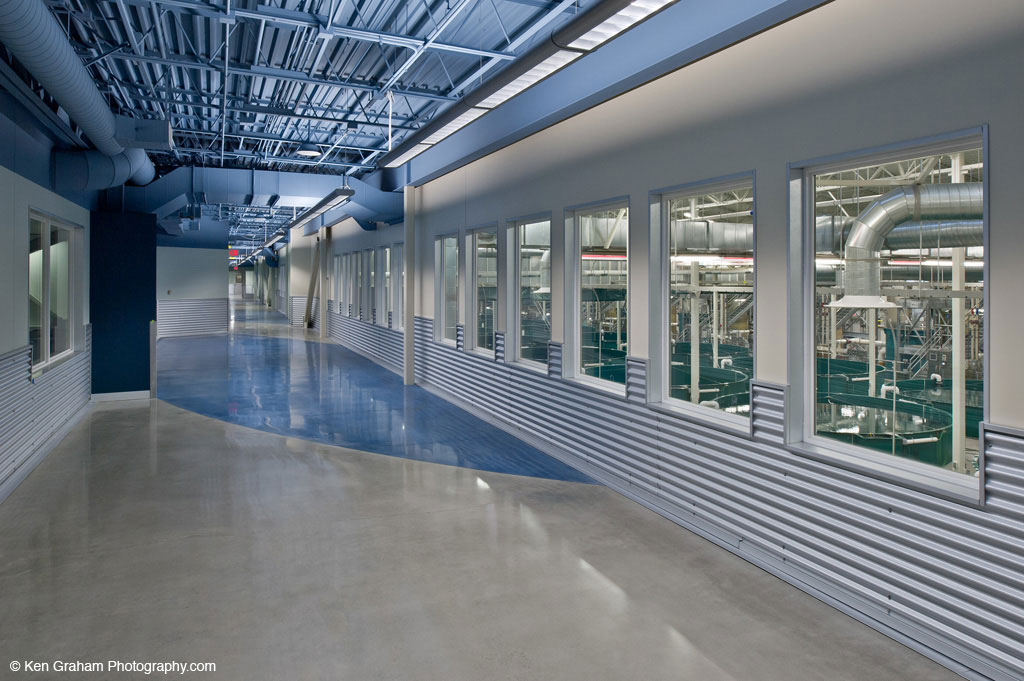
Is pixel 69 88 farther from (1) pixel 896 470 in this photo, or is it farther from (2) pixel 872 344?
(1) pixel 896 470

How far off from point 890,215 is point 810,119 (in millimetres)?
681

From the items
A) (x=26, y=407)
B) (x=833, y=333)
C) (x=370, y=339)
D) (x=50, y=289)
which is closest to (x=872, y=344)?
(x=833, y=333)

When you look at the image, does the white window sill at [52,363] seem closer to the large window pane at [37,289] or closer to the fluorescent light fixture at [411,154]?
the large window pane at [37,289]

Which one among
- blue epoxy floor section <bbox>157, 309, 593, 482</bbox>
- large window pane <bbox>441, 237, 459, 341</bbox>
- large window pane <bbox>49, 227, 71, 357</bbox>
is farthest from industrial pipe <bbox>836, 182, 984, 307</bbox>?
large window pane <bbox>49, 227, 71, 357</bbox>

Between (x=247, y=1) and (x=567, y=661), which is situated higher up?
(x=247, y=1)

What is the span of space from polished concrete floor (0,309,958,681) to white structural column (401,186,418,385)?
220 inches

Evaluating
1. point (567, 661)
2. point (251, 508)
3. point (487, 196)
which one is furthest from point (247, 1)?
point (567, 661)

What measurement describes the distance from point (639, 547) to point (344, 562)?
5.98 feet

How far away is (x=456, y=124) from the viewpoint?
6367mm

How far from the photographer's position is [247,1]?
591cm

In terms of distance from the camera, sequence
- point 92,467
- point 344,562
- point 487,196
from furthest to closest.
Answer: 1. point 487,196
2. point 92,467
3. point 344,562

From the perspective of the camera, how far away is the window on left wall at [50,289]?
23.6 feet

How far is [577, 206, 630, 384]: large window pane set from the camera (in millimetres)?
6070

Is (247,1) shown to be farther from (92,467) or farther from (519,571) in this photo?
(519,571)
